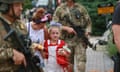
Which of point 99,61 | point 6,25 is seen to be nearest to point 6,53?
point 6,25

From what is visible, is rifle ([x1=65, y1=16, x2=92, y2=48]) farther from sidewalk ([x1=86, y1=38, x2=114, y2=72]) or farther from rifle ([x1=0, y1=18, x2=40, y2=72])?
rifle ([x1=0, y1=18, x2=40, y2=72])

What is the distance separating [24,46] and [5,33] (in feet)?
0.86

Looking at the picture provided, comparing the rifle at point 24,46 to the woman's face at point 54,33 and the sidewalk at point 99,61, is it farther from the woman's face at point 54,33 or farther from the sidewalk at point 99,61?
the sidewalk at point 99,61

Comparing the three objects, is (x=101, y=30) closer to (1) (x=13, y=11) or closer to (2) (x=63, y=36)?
(2) (x=63, y=36)

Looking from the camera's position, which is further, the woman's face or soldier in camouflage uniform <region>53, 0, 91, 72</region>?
soldier in camouflage uniform <region>53, 0, 91, 72</region>

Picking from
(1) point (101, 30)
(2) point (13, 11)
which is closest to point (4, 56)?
(2) point (13, 11)

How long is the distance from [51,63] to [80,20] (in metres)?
1.86

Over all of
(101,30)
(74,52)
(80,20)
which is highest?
(80,20)

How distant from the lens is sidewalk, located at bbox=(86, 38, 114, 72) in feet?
40.1

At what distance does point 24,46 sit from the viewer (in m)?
5.39

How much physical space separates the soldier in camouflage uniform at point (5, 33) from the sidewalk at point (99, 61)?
654 centimetres

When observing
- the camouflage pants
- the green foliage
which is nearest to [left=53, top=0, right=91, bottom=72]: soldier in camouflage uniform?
the camouflage pants

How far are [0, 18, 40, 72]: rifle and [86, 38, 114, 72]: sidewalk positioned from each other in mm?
6388

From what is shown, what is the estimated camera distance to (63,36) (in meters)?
9.41
